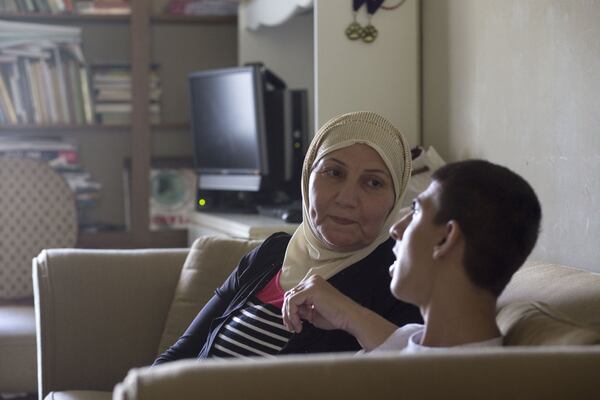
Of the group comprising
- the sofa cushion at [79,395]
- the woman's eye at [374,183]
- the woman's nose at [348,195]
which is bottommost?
the sofa cushion at [79,395]

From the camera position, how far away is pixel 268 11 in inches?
158

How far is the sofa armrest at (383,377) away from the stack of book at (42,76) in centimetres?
365

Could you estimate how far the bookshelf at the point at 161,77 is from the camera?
15.0 ft

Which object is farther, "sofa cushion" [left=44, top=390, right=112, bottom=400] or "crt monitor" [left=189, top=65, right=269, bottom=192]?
"crt monitor" [left=189, top=65, right=269, bottom=192]

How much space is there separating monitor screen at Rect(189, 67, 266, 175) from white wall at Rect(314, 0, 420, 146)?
647 mm

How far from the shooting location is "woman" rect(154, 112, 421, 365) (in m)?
1.93

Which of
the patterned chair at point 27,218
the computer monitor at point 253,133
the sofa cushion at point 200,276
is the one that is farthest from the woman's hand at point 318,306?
the patterned chair at point 27,218

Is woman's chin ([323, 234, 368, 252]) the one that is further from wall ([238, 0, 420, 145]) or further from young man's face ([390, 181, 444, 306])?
wall ([238, 0, 420, 145])

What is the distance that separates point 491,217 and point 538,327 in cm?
18

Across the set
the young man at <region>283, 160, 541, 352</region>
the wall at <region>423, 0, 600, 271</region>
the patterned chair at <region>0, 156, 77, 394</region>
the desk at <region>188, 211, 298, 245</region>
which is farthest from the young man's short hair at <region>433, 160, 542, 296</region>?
the patterned chair at <region>0, 156, 77, 394</region>

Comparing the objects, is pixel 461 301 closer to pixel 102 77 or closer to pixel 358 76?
pixel 358 76

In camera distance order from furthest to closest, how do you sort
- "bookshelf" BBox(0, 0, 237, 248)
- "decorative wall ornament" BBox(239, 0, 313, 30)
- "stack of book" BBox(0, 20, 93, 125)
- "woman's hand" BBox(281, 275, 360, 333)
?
"bookshelf" BBox(0, 0, 237, 248)
"stack of book" BBox(0, 20, 93, 125)
"decorative wall ornament" BBox(239, 0, 313, 30)
"woman's hand" BBox(281, 275, 360, 333)

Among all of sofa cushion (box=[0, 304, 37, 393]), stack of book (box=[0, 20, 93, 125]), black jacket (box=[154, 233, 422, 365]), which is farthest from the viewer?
stack of book (box=[0, 20, 93, 125])

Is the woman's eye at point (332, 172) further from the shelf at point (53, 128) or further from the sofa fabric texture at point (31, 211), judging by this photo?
the shelf at point (53, 128)
